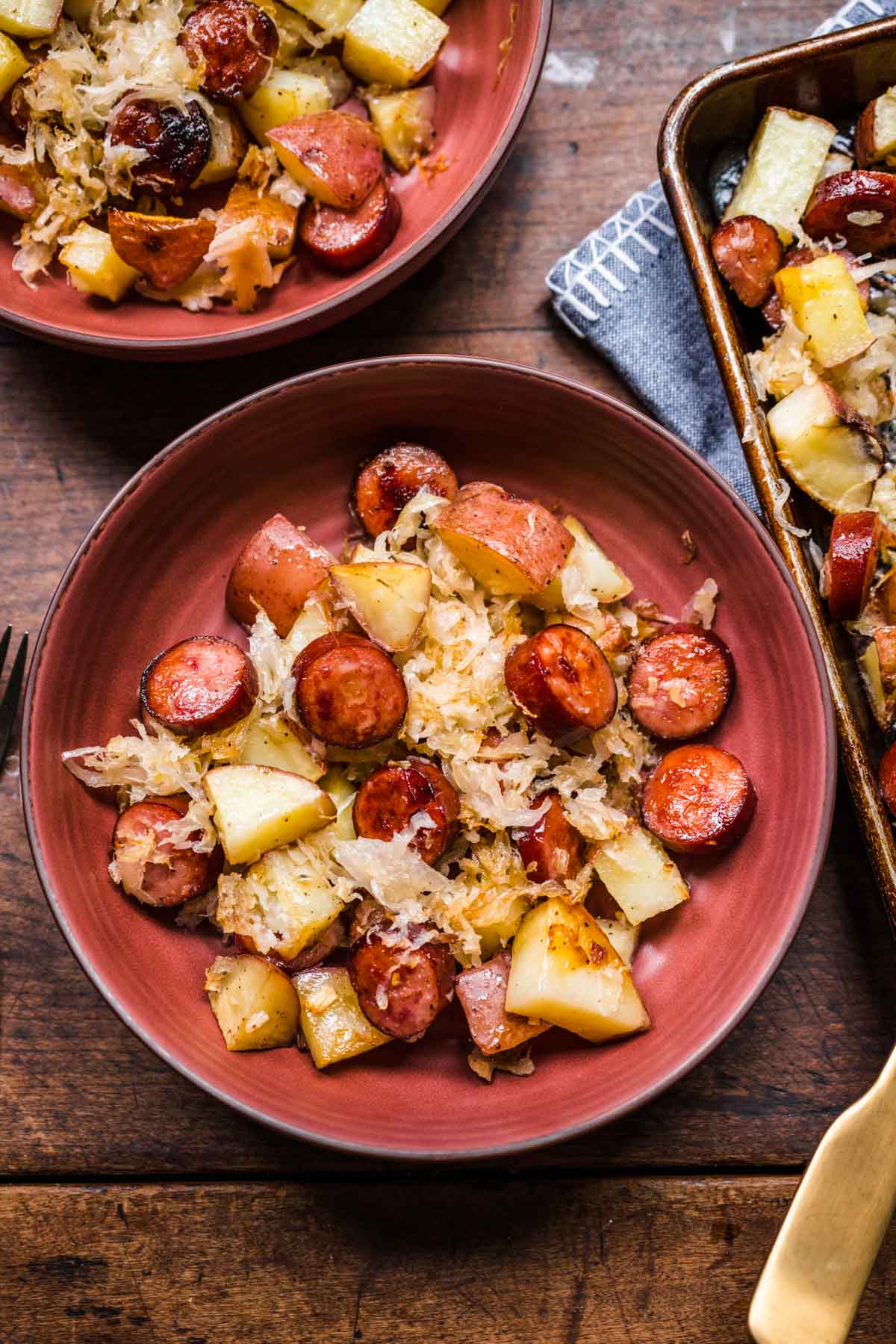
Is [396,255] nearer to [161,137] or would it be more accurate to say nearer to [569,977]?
[161,137]

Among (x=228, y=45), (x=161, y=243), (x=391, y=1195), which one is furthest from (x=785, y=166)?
(x=391, y=1195)

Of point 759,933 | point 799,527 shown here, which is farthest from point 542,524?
point 759,933

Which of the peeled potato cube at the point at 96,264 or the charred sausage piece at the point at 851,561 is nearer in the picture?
the charred sausage piece at the point at 851,561

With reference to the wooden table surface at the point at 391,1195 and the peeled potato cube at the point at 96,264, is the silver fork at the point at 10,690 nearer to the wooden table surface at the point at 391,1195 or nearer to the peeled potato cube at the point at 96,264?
the wooden table surface at the point at 391,1195

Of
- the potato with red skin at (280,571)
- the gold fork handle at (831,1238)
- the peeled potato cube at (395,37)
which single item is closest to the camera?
the gold fork handle at (831,1238)

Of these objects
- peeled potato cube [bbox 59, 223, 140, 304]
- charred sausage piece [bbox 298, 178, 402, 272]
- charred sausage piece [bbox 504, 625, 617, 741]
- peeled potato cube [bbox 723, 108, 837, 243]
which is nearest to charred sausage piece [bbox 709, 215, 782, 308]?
peeled potato cube [bbox 723, 108, 837, 243]

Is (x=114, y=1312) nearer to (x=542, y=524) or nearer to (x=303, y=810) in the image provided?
(x=303, y=810)

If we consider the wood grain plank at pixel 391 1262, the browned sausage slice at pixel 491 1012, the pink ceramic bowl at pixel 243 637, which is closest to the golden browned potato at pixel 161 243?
the pink ceramic bowl at pixel 243 637
